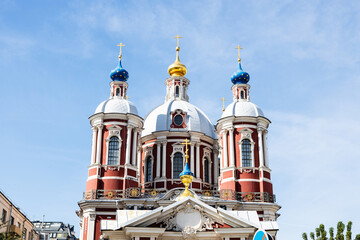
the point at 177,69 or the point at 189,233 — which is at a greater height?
the point at 177,69

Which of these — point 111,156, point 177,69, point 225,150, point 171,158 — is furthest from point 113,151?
point 177,69

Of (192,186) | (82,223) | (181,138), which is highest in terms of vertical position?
(181,138)

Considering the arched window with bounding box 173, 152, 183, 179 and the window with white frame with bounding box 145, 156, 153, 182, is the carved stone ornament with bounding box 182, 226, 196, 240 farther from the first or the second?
the window with white frame with bounding box 145, 156, 153, 182

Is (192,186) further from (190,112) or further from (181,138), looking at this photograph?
(190,112)

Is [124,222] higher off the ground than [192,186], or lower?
lower

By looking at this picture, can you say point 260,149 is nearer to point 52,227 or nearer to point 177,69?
point 177,69

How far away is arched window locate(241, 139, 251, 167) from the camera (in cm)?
3616

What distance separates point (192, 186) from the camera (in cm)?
3756

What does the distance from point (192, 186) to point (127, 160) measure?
5805mm

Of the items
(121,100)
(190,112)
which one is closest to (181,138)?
(190,112)

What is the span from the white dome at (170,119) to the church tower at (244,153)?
283 centimetres

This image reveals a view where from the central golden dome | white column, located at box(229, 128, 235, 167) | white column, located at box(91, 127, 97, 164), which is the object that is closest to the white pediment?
white column, located at box(229, 128, 235, 167)

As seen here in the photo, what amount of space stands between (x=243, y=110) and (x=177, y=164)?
6.90 m

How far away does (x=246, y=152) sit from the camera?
120 ft
